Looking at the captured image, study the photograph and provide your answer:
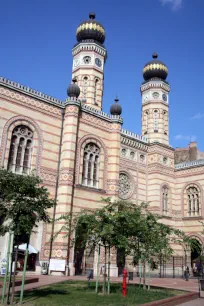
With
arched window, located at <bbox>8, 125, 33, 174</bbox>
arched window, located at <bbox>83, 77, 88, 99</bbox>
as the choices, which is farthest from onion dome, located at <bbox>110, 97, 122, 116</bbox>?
arched window, located at <bbox>8, 125, 33, 174</bbox>

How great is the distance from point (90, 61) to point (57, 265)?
18.8m

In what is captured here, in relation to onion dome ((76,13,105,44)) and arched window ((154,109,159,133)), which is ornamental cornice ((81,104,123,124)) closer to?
arched window ((154,109,159,133))

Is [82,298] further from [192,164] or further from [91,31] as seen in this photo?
[91,31]

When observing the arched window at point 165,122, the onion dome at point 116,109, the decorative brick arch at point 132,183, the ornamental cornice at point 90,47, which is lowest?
the decorative brick arch at point 132,183

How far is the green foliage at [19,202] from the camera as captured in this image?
10336 millimetres

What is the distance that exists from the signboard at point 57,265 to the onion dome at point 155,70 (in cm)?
2223

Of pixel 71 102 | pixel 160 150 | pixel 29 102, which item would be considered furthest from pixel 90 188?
pixel 160 150

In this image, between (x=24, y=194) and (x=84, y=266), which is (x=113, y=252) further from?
(x=24, y=194)

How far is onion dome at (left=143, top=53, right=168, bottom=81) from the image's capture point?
34.3m

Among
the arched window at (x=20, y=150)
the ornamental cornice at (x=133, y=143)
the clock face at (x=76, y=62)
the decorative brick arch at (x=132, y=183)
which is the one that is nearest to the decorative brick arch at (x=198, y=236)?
the decorative brick arch at (x=132, y=183)

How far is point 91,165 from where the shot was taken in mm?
24109

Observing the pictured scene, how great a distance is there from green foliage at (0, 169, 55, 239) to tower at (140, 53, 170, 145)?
22.7 m

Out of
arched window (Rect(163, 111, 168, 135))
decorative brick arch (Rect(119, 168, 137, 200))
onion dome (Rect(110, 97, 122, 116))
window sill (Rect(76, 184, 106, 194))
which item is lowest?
window sill (Rect(76, 184, 106, 194))

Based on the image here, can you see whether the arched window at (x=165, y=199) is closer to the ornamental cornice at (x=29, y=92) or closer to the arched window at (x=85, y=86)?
the arched window at (x=85, y=86)
